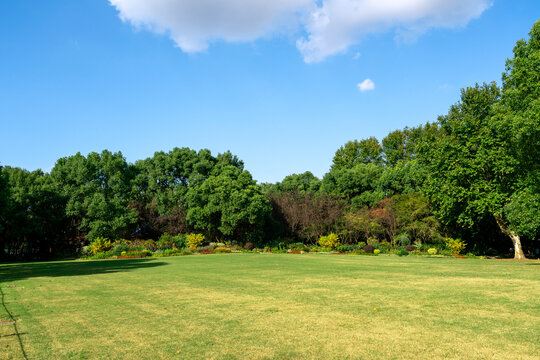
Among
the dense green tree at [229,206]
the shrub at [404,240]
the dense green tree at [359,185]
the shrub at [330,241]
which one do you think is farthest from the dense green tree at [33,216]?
the shrub at [404,240]

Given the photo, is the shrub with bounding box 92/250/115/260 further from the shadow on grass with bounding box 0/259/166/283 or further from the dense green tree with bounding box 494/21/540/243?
the dense green tree with bounding box 494/21/540/243

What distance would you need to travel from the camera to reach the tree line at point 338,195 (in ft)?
69.9

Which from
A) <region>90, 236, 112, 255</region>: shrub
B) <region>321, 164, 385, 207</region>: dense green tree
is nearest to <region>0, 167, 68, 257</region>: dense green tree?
<region>90, 236, 112, 255</region>: shrub

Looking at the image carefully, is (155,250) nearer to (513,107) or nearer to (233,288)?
(233,288)

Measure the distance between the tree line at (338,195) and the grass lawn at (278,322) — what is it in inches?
530

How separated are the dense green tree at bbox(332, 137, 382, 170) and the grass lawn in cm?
5124

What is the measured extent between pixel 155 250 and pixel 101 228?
5914mm

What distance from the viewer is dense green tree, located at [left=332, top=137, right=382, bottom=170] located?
61.1m

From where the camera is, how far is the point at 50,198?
35.2m

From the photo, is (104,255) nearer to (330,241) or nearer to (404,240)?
(330,241)

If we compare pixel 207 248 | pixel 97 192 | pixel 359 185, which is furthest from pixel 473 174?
pixel 97 192

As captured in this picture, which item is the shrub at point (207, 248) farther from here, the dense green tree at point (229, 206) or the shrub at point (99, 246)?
the shrub at point (99, 246)

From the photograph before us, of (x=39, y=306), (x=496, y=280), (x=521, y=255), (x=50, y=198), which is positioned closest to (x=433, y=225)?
(x=521, y=255)

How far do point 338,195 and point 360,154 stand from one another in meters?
14.5
